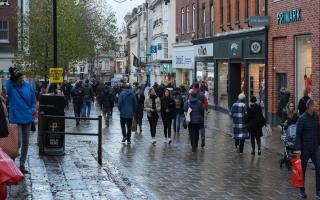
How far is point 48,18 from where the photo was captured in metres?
42.6

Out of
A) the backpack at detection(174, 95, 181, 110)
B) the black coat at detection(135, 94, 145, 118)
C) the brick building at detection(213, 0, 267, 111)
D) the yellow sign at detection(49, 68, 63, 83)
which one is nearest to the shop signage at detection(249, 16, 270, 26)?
the brick building at detection(213, 0, 267, 111)

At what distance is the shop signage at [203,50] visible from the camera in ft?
127

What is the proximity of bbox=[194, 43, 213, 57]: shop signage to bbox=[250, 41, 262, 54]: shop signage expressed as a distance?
903cm

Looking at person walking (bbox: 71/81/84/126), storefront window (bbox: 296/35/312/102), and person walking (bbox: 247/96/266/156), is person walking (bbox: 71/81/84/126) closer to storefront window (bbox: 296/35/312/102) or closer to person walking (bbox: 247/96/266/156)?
storefront window (bbox: 296/35/312/102)

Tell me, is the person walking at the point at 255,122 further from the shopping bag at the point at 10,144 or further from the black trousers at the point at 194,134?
the shopping bag at the point at 10,144

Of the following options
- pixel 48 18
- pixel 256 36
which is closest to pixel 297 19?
pixel 256 36

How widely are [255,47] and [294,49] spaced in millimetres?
4726

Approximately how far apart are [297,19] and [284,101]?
3.39 meters

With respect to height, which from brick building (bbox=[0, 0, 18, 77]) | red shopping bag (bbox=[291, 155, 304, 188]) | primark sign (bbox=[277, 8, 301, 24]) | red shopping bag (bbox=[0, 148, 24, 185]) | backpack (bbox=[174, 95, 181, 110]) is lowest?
red shopping bag (bbox=[291, 155, 304, 188])

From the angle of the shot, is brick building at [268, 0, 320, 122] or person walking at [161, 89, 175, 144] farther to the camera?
brick building at [268, 0, 320, 122]

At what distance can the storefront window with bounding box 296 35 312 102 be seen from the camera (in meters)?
23.1

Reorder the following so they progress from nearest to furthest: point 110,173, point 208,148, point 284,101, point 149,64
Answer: point 110,173 → point 208,148 → point 284,101 → point 149,64

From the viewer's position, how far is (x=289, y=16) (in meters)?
24.6

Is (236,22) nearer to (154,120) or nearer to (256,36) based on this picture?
(256,36)
